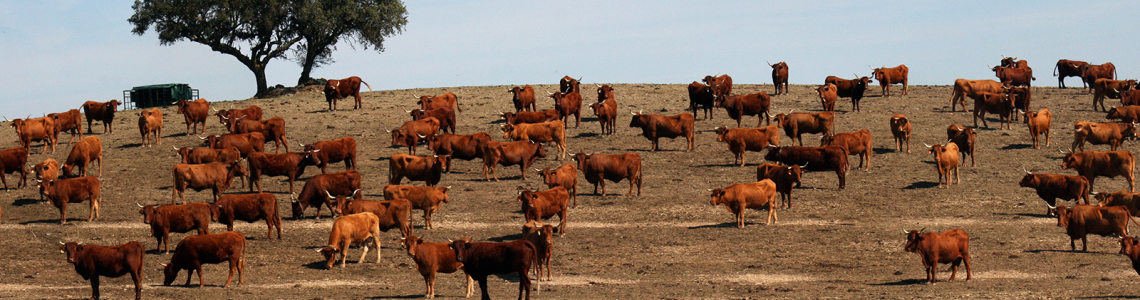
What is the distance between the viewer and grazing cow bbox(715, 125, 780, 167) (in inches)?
1358

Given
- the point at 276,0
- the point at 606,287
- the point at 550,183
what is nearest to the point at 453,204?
the point at 550,183

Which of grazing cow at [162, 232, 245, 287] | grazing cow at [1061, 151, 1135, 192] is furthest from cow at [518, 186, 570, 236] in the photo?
grazing cow at [1061, 151, 1135, 192]

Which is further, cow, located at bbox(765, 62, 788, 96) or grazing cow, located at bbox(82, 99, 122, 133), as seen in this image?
cow, located at bbox(765, 62, 788, 96)

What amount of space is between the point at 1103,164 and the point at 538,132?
56.5 feet

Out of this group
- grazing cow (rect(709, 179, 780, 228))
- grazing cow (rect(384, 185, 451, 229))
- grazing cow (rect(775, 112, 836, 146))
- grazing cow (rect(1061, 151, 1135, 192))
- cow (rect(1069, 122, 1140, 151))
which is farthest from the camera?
grazing cow (rect(775, 112, 836, 146))

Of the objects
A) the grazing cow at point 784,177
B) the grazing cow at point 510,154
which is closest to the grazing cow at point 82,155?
the grazing cow at point 510,154

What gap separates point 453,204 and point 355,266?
7.23m

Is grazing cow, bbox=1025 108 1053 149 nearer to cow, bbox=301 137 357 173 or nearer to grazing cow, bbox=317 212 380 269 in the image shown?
cow, bbox=301 137 357 173

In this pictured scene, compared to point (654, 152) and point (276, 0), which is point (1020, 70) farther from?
point (276, 0)

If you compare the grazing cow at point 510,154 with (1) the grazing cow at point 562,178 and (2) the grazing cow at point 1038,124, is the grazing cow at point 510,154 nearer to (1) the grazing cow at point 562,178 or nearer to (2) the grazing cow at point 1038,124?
(1) the grazing cow at point 562,178

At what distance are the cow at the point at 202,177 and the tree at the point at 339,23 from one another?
31.9 metres

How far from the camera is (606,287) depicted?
774 inches

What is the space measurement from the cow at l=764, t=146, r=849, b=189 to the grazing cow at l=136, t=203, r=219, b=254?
1596 cm

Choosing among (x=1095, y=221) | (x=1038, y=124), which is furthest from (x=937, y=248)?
(x=1038, y=124)
